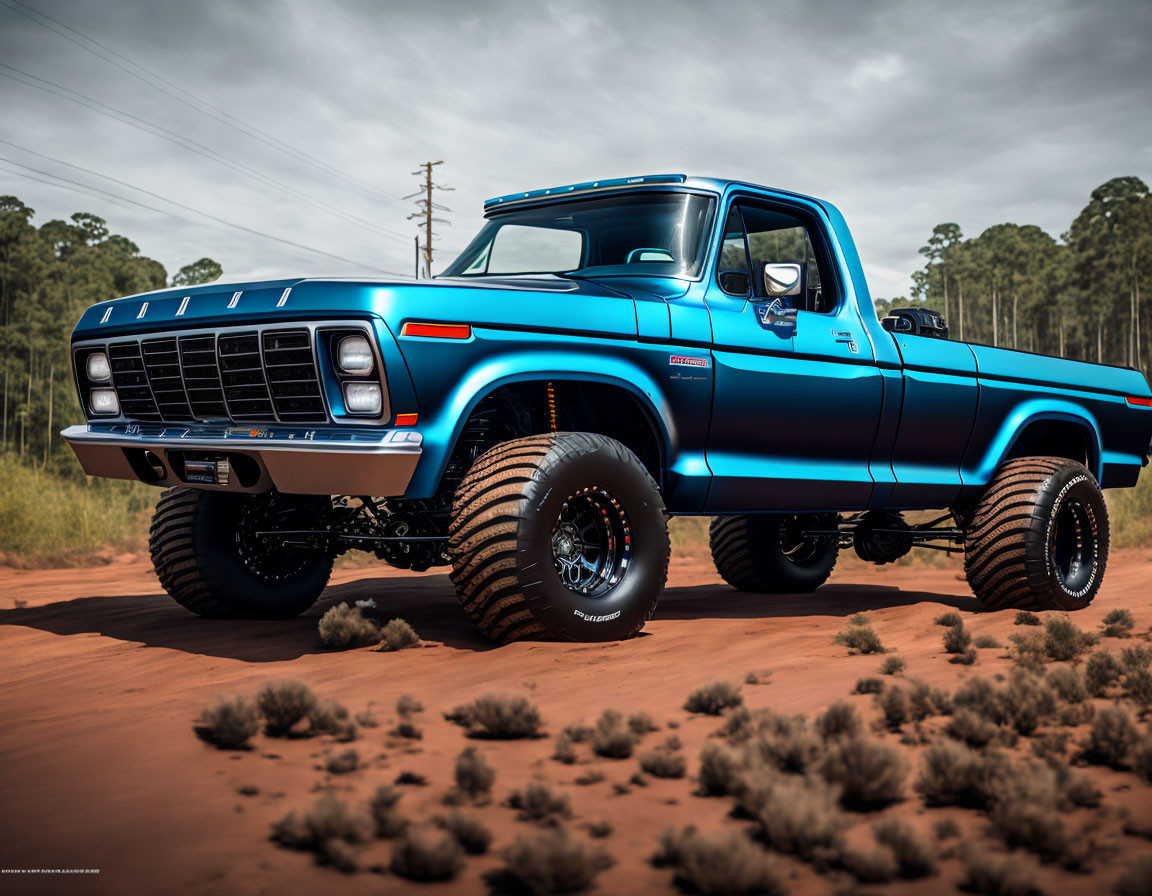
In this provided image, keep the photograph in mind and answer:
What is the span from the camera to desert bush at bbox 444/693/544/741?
3.82 meters

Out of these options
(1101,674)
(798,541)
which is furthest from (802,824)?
(798,541)

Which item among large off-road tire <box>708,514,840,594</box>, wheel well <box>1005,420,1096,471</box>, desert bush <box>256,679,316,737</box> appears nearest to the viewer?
desert bush <box>256,679,316,737</box>

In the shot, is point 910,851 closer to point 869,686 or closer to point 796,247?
point 869,686

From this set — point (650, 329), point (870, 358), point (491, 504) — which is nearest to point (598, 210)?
point (650, 329)

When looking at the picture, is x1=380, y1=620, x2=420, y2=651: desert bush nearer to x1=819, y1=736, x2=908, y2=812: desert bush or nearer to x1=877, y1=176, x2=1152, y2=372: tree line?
x1=819, y1=736, x2=908, y2=812: desert bush

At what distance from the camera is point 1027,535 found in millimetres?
7699

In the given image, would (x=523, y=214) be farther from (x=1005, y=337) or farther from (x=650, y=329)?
(x=1005, y=337)

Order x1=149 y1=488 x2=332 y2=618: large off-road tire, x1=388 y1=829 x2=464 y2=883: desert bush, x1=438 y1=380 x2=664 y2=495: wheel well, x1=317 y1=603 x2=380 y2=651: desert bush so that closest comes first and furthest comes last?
x1=388 y1=829 x2=464 y2=883: desert bush < x1=317 y1=603 x2=380 y2=651: desert bush < x1=438 y1=380 x2=664 y2=495: wheel well < x1=149 y1=488 x2=332 y2=618: large off-road tire

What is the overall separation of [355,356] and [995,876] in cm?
351

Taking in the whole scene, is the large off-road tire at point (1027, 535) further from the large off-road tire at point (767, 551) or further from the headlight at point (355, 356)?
the headlight at point (355, 356)

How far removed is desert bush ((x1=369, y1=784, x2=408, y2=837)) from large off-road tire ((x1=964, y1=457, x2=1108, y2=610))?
5793mm

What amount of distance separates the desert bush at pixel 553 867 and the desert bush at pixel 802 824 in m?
0.50

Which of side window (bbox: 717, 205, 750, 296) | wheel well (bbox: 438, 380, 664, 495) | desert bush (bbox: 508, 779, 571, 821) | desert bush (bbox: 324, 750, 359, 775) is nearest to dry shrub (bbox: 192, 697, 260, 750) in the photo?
desert bush (bbox: 324, 750, 359, 775)

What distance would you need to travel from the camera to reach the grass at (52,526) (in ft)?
39.2
